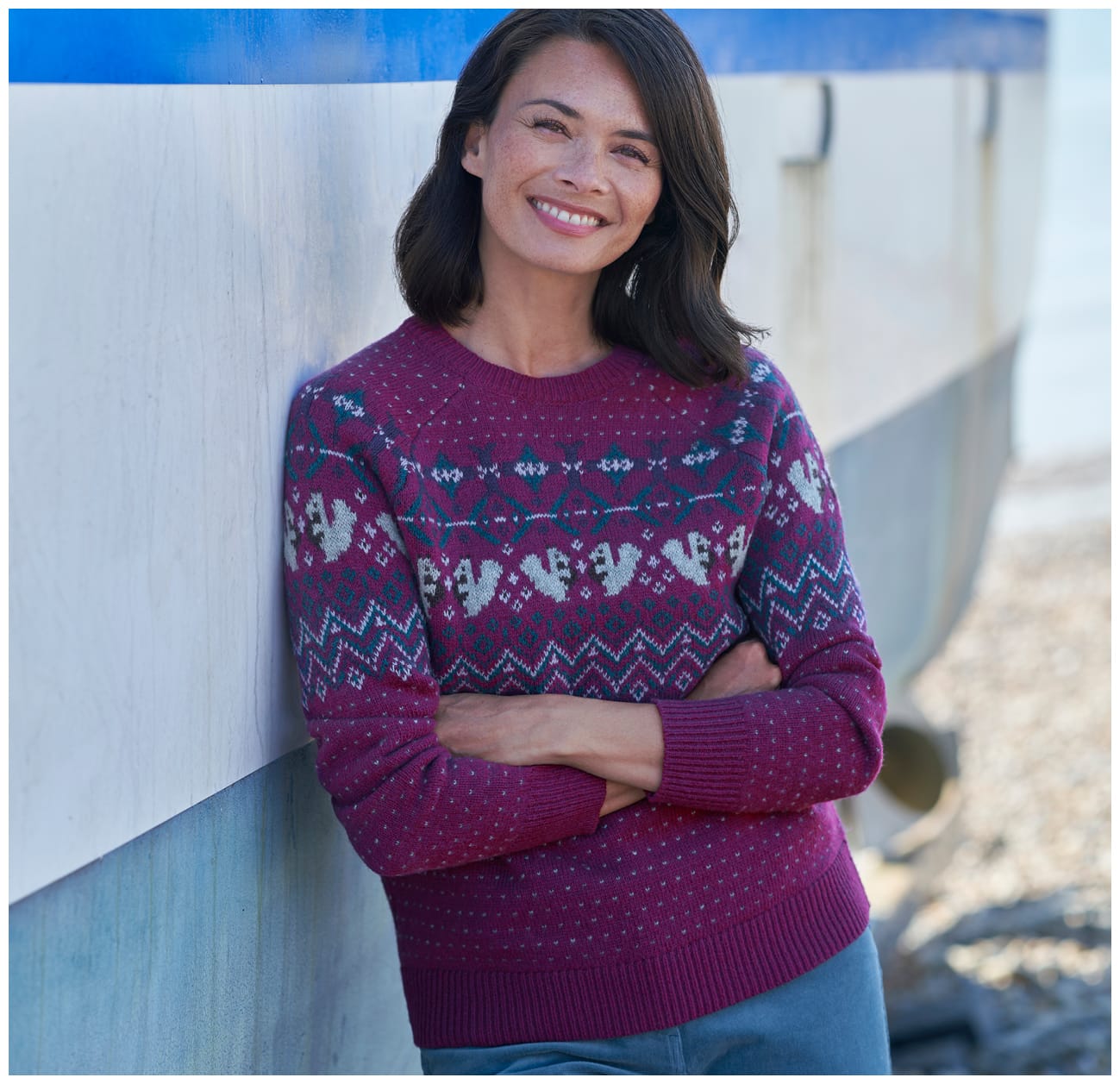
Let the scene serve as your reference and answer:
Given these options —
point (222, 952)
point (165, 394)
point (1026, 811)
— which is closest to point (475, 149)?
point (165, 394)

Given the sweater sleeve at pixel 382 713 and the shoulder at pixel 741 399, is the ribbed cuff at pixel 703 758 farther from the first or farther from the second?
the shoulder at pixel 741 399

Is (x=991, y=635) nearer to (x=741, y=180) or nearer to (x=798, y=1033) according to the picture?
(x=741, y=180)

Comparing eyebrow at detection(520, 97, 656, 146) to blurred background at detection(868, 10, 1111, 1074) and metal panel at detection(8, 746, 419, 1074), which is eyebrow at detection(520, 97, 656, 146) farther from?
blurred background at detection(868, 10, 1111, 1074)

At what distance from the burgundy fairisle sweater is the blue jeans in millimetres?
21

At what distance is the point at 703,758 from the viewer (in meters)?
1.76

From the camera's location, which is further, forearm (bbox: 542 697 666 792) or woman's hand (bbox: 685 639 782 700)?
woman's hand (bbox: 685 639 782 700)

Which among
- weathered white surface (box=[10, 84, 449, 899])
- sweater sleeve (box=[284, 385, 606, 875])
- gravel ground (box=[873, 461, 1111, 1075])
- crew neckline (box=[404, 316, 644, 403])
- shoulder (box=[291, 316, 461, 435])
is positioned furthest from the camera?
gravel ground (box=[873, 461, 1111, 1075])

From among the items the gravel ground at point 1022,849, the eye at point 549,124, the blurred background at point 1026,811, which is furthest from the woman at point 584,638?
the gravel ground at point 1022,849

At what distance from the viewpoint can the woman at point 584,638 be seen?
172cm

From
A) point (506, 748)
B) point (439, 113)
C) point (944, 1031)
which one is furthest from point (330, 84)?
point (944, 1031)

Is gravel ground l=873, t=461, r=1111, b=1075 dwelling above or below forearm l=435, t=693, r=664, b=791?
below

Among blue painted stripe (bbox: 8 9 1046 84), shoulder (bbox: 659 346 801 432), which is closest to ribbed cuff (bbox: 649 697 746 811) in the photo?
shoulder (bbox: 659 346 801 432)

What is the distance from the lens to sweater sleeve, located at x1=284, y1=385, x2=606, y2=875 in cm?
166

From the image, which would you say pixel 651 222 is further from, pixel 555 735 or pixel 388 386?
pixel 555 735
